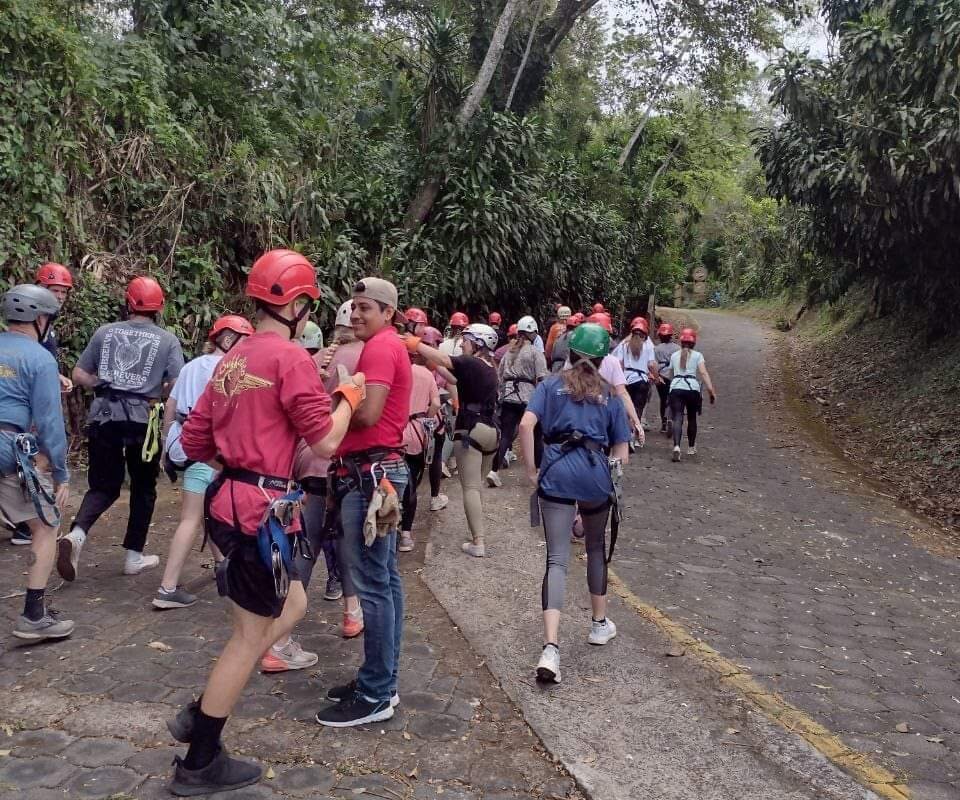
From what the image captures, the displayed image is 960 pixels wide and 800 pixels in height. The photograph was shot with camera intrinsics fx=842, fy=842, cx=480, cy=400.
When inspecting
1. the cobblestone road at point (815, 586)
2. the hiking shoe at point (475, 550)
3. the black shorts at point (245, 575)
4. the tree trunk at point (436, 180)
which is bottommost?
the cobblestone road at point (815, 586)

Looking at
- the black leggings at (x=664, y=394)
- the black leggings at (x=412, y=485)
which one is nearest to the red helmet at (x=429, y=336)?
the black leggings at (x=412, y=485)

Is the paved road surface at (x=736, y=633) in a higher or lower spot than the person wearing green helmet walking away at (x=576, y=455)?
lower

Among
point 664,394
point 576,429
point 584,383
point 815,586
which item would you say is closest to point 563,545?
point 576,429

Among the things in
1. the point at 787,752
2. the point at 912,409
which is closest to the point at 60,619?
the point at 787,752

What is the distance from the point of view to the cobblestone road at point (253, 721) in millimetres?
3379

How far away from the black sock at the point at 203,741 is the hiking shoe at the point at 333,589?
94.0 inches

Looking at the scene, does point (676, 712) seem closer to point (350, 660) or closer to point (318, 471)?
point (350, 660)

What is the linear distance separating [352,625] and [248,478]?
1949 millimetres

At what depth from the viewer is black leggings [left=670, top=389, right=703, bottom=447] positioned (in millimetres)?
11156

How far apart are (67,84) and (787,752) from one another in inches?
355

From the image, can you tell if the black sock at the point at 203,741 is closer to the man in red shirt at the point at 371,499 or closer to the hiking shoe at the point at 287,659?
the man in red shirt at the point at 371,499

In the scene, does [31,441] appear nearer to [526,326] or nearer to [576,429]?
[576,429]

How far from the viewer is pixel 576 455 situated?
4.75 metres

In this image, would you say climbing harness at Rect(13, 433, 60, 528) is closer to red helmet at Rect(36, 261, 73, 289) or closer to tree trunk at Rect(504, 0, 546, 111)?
red helmet at Rect(36, 261, 73, 289)
